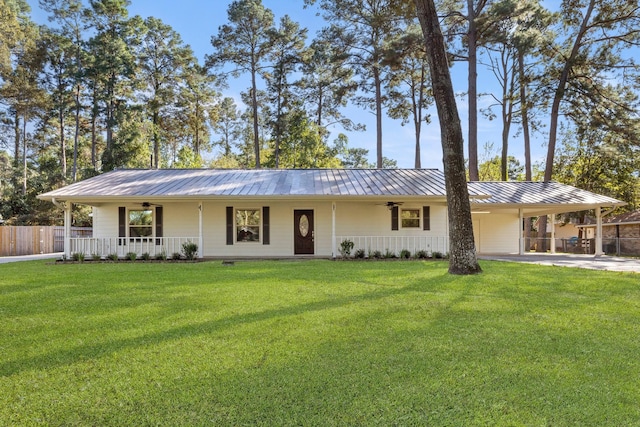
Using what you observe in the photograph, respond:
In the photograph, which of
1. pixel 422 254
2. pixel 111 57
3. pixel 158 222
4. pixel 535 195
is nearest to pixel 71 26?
pixel 111 57

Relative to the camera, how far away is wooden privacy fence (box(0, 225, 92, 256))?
57.9 ft

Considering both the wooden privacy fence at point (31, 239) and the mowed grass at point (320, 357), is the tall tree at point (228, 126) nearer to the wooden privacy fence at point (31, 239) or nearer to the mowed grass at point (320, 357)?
the wooden privacy fence at point (31, 239)

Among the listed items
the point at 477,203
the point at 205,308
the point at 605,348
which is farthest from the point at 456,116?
the point at 477,203

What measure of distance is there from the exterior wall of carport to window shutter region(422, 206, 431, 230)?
0.11 meters

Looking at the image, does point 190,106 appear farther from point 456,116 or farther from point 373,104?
point 456,116

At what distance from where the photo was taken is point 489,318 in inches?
177

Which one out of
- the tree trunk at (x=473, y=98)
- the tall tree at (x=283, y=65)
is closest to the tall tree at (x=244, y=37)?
the tall tree at (x=283, y=65)

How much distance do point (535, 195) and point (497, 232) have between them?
247 cm

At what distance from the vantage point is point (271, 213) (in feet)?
46.8

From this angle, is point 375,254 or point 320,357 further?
point 375,254

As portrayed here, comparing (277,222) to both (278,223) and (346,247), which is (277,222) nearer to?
(278,223)

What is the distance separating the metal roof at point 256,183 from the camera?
12.7 metres

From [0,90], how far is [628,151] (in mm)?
38673

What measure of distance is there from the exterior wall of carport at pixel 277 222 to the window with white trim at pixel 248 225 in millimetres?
199
